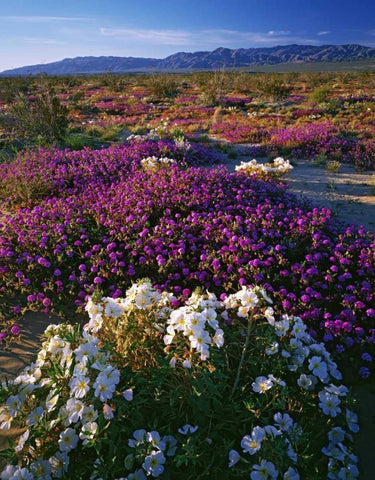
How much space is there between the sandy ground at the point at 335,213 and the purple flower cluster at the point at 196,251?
350 millimetres

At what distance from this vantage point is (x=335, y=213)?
6.51m

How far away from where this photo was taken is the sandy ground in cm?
279

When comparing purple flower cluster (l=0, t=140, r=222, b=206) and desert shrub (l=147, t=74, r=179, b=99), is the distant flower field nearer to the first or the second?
purple flower cluster (l=0, t=140, r=222, b=206)

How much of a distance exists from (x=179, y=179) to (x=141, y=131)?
894cm

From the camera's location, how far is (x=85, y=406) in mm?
2148

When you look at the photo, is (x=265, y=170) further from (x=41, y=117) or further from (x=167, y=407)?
(x=41, y=117)

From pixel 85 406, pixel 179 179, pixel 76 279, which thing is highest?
pixel 179 179

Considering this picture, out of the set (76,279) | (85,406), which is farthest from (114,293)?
(85,406)

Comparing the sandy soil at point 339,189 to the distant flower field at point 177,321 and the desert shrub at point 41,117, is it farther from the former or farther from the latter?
the desert shrub at point 41,117

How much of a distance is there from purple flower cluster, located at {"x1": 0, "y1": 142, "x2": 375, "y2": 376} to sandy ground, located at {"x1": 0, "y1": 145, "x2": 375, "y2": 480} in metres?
0.35

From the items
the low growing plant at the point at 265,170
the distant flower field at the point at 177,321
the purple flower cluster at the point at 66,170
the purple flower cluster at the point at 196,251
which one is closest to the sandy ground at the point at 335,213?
the distant flower field at the point at 177,321

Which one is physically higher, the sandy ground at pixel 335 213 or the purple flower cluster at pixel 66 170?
the purple flower cluster at pixel 66 170

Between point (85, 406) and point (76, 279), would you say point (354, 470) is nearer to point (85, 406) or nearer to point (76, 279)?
point (85, 406)

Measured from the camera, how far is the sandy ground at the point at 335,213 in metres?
2.79
